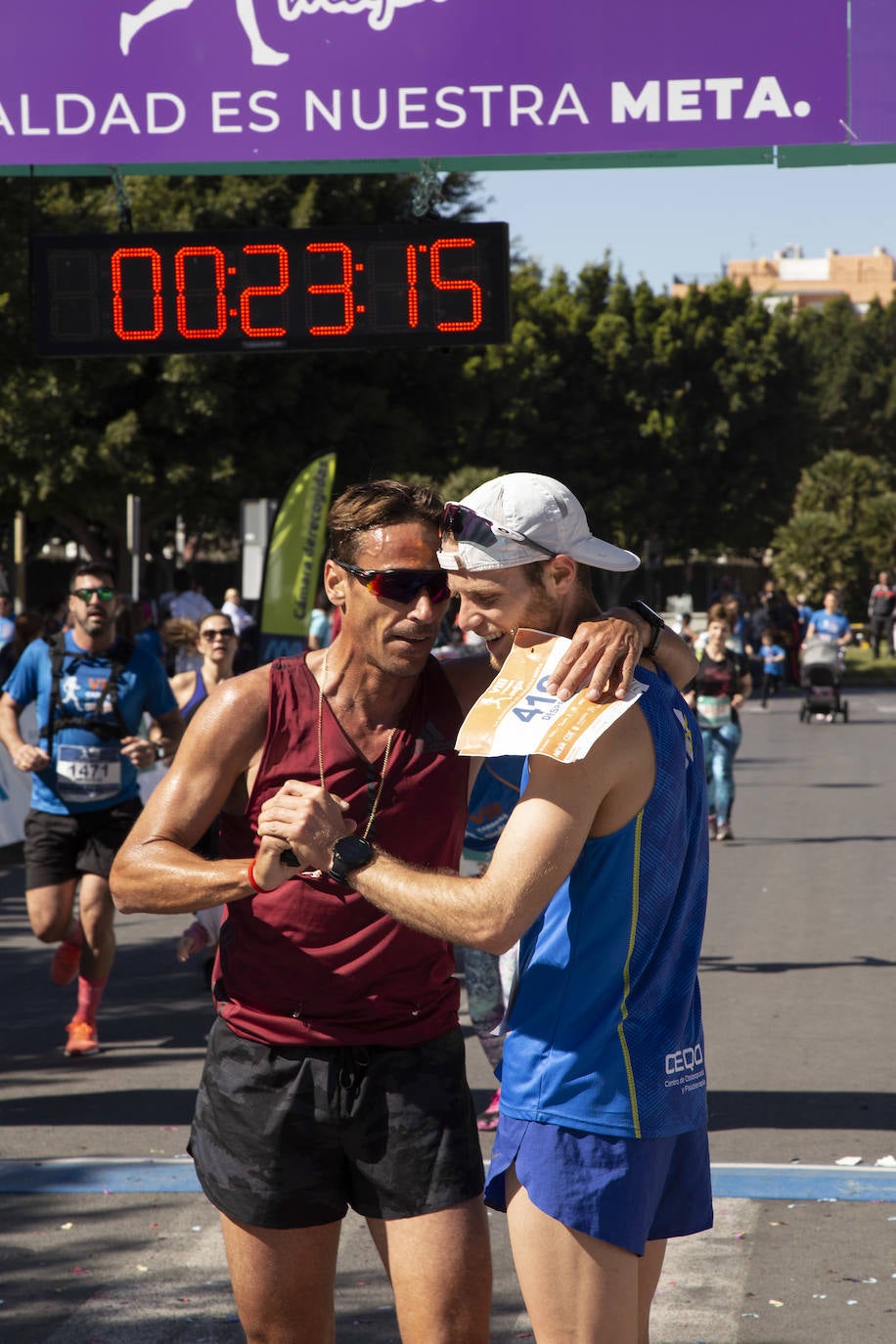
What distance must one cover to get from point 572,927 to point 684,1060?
312 millimetres

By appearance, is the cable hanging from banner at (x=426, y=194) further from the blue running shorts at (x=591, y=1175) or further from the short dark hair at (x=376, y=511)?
the blue running shorts at (x=591, y=1175)

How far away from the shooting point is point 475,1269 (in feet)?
10.2

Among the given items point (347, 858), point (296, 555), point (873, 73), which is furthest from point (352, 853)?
point (296, 555)

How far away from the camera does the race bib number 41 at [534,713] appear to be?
265 centimetres

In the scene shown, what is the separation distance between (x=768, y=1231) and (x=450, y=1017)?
2330mm

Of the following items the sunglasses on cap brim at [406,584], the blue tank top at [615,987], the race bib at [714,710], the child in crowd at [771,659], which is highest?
the sunglasses on cap brim at [406,584]

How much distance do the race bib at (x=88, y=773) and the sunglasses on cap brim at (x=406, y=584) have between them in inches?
175

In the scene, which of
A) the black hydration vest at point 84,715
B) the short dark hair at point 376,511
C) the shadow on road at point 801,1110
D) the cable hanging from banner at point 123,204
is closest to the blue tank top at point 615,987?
the short dark hair at point 376,511

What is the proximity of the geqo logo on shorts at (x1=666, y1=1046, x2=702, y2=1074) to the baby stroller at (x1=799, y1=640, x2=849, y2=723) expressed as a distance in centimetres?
2382

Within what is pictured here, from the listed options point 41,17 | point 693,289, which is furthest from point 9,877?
point 693,289

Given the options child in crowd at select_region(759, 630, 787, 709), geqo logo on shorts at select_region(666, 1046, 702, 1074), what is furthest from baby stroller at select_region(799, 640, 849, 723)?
geqo logo on shorts at select_region(666, 1046, 702, 1074)

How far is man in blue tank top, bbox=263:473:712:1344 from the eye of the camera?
270 cm

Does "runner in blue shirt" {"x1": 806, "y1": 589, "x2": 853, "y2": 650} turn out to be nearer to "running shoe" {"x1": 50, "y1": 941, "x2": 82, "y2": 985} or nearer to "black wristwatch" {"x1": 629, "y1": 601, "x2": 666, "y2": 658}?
"running shoe" {"x1": 50, "y1": 941, "x2": 82, "y2": 985}

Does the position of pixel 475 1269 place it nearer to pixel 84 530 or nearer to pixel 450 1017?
pixel 450 1017
